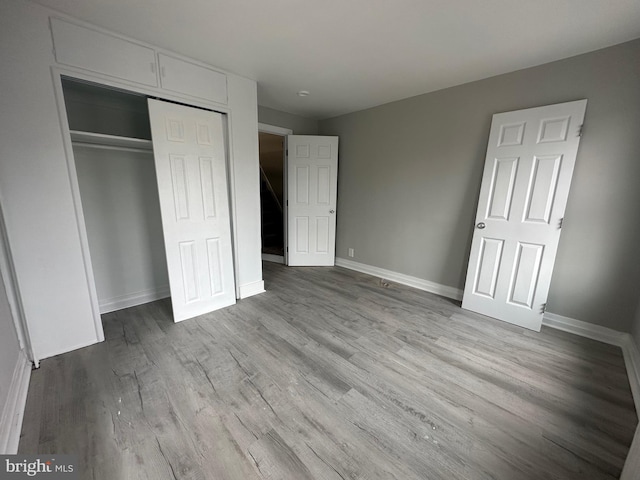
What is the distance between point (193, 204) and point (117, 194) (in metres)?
0.90

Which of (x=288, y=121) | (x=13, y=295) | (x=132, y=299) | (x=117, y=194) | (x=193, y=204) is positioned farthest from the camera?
(x=288, y=121)

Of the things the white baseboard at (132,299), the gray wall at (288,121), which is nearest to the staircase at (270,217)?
the gray wall at (288,121)

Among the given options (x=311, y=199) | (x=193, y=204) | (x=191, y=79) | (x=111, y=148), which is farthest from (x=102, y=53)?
(x=311, y=199)

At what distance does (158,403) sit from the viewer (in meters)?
1.56

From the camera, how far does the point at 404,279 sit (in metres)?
3.57

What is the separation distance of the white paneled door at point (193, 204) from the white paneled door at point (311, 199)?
1568 millimetres

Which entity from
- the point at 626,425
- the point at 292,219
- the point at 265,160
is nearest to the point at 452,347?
the point at 626,425

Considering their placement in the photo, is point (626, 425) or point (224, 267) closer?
point (626, 425)

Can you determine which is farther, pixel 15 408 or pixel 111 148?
pixel 111 148

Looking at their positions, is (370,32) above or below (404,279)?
above

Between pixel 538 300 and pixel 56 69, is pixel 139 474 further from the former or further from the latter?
pixel 538 300

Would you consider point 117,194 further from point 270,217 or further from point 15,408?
point 270,217

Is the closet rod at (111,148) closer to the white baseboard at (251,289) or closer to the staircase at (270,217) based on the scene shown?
the white baseboard at (251,289)

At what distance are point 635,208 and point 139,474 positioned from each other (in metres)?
3.81
